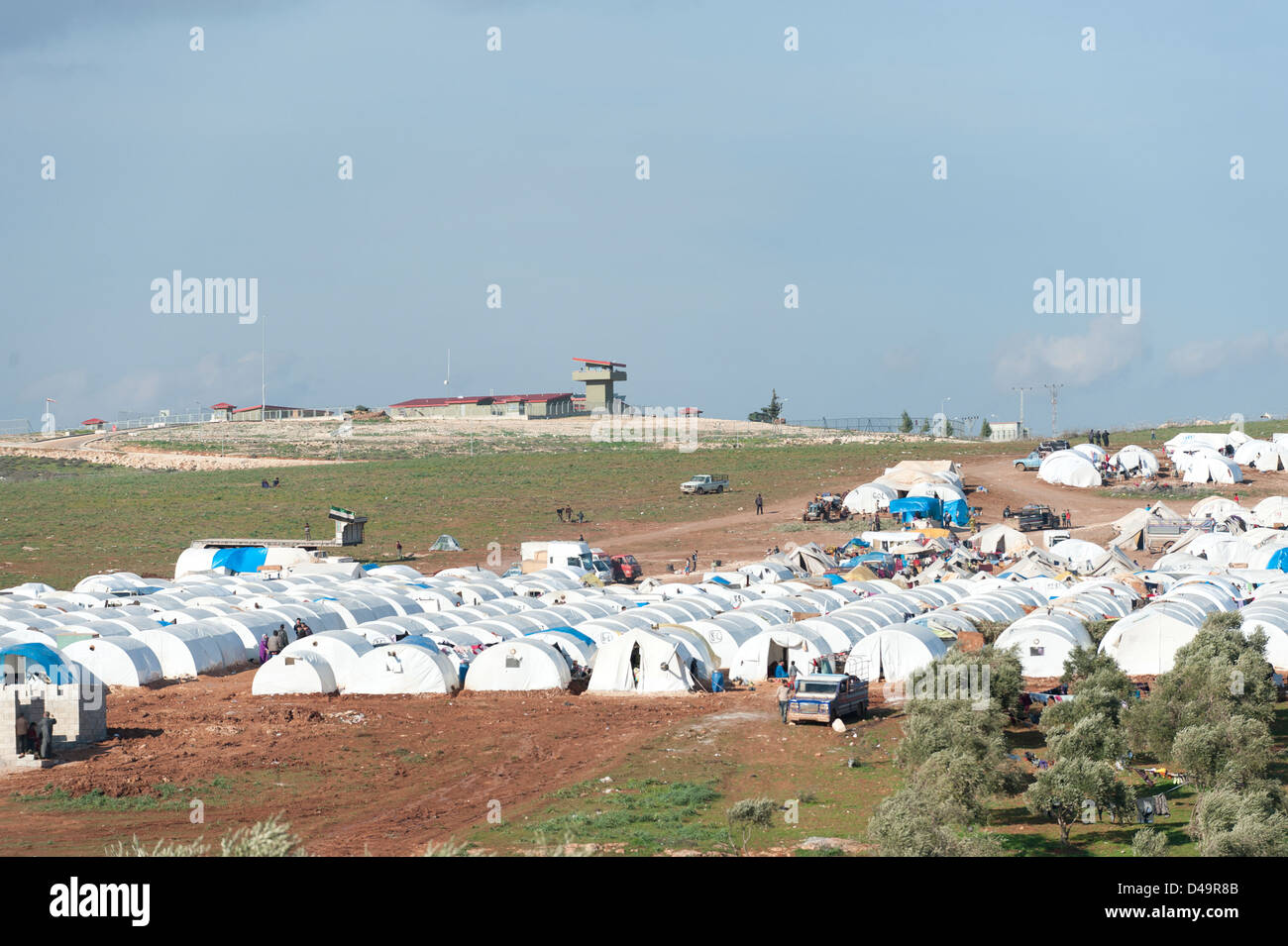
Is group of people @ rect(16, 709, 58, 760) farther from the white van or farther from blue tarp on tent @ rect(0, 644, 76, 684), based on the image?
the white van

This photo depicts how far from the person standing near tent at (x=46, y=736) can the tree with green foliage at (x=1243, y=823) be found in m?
22.4

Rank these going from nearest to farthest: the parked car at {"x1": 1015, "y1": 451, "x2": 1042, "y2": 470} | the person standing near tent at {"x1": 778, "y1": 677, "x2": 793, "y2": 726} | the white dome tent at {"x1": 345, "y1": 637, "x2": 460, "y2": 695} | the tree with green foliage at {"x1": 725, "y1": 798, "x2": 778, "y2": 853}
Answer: the tree with green foliage at {"x1": 725, "y1": 798, "x2": 778, "y2": 853}, the person standing near tent at {"x1": 778, "y1": 677, "x2": 793, "y2": 726}, the white dome tent at {"x1": 345, "y1": 637, "x2": 460, "y2": 695}, the parked car at {"x1": 1015, "y1": 451, "x2": 1042, "y2": 470}

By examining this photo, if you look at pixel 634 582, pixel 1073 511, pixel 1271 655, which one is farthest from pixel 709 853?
pixel 1073 511

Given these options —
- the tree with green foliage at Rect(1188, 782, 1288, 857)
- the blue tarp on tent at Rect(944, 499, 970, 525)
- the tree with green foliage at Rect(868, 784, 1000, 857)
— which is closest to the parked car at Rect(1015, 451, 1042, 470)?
the blue tarp on tent at Rect(944, 499, 970, 525)

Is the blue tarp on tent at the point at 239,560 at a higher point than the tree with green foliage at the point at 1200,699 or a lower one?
higher

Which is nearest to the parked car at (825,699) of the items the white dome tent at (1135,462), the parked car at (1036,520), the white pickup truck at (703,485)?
the parked car at (1036,520)

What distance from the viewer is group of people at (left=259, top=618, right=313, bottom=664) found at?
128ft

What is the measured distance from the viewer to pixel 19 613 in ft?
132

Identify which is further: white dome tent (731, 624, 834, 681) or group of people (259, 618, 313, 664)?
group of people (259, 618, 313, 664)

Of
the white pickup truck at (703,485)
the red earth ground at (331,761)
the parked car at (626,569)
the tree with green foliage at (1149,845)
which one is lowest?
the red earth ground at (331,761)

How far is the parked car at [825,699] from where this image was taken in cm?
2964

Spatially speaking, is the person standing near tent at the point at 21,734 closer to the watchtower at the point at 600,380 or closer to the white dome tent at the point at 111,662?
the white dome tent at the point at 111,662

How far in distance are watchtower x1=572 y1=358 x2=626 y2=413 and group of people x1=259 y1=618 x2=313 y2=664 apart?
3630 inches
